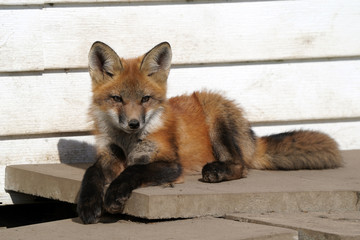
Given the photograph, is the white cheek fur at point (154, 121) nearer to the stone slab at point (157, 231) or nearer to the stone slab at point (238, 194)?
the stone slab at point (238, 194)

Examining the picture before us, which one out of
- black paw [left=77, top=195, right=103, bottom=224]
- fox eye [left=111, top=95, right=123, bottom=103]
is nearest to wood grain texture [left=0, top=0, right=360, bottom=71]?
fox eye [left=111, top=95, right=123, bottom=103]

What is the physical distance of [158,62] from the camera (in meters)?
4.11

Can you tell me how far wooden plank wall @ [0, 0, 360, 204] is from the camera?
4723 millimetres

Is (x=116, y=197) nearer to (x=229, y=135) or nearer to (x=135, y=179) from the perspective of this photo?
(x=135, y=179)

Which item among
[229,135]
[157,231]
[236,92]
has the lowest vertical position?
[157,231]

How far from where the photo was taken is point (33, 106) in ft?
15.6

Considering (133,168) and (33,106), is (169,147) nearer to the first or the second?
(133,168)

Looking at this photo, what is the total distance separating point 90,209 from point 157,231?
440mm

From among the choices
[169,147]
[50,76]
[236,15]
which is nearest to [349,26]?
[236,15]

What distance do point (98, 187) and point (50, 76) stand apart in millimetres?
1503

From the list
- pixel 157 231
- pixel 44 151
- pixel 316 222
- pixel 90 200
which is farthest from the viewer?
pixel 44 151

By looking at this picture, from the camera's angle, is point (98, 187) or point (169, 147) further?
point (169, 147)

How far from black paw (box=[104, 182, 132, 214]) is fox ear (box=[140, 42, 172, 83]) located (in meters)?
0.92

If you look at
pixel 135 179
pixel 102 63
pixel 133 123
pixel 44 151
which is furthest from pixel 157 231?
pixel 44 151
